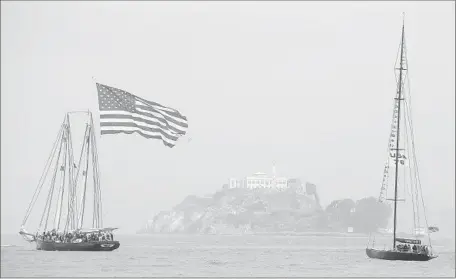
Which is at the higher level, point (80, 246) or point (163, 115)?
point (163, 115)

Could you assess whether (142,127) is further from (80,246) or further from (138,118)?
(80,246)

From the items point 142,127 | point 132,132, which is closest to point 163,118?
point 142,127

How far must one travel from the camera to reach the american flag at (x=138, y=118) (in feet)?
214

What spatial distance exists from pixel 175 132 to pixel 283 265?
45584mm

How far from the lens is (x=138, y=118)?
6838 centimetres

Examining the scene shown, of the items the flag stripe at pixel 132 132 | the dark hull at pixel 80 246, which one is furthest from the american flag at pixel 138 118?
the dark hull at pixel 80 246

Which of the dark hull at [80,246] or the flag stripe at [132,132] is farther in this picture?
the dark hull at [80,246]

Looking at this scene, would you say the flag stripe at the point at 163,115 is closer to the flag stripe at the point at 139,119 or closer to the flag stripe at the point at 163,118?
the flag stripe at the point at 163,118

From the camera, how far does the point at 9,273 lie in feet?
274

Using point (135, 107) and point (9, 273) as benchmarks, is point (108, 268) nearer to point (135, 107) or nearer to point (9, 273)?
point (9, 273)

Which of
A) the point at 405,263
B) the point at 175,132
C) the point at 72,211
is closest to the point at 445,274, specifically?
the point at 405,263

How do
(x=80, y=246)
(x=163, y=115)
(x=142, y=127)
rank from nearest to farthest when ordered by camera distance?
(x=163, y=115)
(x=142, y=127)
(x=80, y=246)

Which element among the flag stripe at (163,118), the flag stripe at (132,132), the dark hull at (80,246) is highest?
the flag stripe at (163,118)

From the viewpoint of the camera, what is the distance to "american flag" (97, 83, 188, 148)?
65.2m
